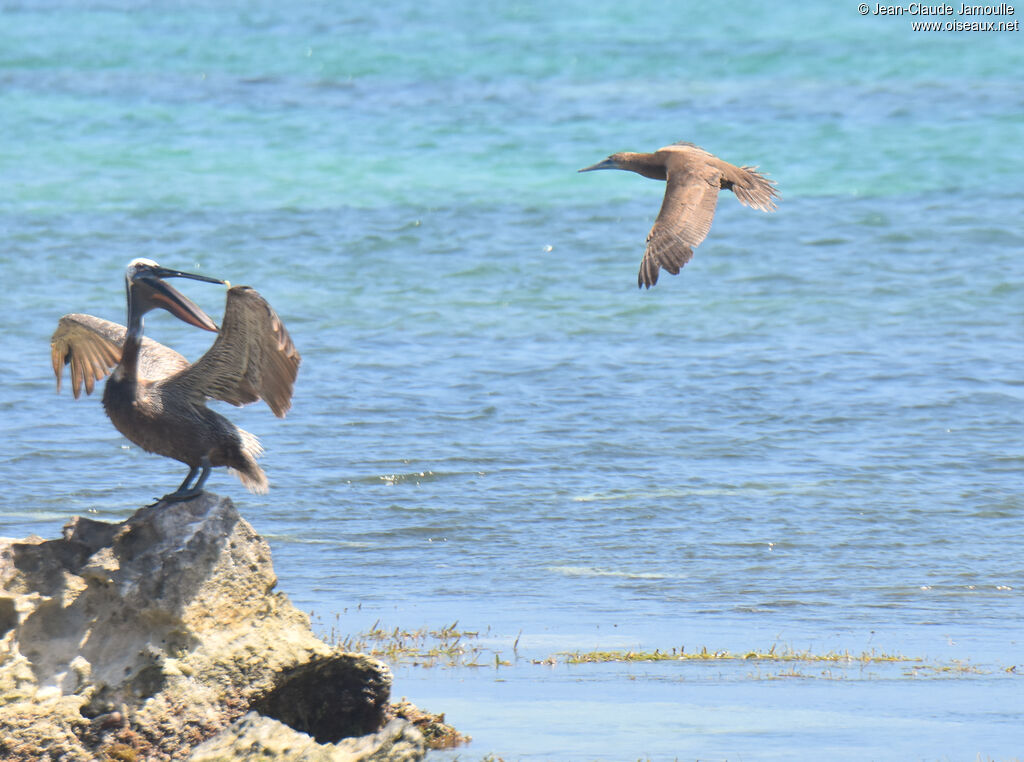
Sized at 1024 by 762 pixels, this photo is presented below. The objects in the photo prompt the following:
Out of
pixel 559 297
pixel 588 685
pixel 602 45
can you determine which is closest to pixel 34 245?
pixel 559 297

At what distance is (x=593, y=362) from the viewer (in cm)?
1444


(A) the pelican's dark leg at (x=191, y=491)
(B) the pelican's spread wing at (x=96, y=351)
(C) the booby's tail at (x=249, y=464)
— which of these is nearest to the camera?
(A) the pelican's dark leg at (x=191, y=491)

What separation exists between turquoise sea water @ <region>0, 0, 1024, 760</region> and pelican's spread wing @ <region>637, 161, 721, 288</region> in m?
1.67

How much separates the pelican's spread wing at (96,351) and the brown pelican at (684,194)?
7.06ft

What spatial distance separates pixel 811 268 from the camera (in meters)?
18.4

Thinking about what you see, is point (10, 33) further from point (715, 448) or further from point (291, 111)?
point (715, 448)

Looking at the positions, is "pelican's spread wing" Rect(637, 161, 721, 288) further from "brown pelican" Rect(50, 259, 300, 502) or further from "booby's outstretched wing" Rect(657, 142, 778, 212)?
"brown pelican" Rect(50, 259, 300, 502)

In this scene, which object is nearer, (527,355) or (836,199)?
(527,355)

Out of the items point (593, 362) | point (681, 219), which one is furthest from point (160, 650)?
point (593, 362)

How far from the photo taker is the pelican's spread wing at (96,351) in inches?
272

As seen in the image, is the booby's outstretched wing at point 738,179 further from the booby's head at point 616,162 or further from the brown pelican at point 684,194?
the booby's head at point 616,162

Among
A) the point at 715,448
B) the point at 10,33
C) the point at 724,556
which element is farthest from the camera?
the point at 10,33

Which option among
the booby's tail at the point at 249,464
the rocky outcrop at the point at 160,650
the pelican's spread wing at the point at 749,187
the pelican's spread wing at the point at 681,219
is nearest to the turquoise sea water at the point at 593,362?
the rocky outcrop at the point at 160,650

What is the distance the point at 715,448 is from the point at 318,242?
9.09m
